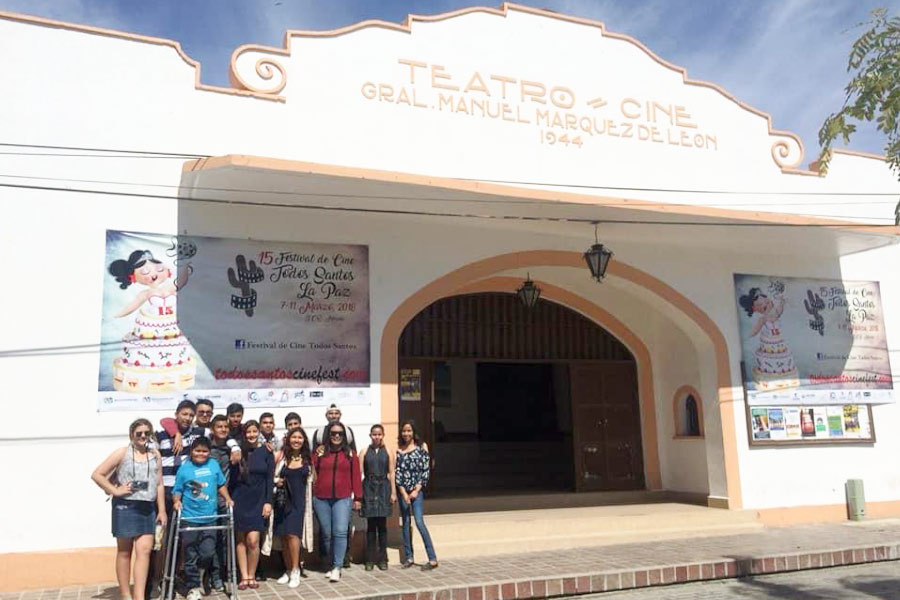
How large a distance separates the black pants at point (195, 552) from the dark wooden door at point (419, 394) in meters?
4.65

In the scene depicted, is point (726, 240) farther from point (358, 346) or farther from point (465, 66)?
point (358, 346)

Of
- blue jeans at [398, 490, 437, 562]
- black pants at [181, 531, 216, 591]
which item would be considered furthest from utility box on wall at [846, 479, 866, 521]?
black pants at [181, 531, 216, 591]

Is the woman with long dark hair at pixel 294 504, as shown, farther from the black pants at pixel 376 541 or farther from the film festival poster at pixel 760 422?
the film festival poster at pixel 760 422

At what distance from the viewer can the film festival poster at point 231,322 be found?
7625 millimetres

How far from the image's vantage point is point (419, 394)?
11.1 m

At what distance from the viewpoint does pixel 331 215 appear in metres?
8.58

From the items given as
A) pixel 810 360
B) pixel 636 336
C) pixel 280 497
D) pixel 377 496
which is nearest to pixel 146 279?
pixel 280 497

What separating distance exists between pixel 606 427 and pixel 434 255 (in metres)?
4.43

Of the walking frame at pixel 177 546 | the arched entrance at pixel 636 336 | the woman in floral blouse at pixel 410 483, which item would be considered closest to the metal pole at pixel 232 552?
the walking frame at pixel 177 546

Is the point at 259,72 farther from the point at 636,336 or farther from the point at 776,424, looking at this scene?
the point at 776,424

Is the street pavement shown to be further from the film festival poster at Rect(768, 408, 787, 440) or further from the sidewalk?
the film festival poster at Rect(768, 408, 787, 440)

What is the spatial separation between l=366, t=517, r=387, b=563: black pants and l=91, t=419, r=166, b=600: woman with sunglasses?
2.11 metres

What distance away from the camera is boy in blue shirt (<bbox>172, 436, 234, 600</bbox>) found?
21.2 feet

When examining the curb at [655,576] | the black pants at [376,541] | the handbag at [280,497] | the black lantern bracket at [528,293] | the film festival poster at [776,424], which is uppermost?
the black lantern bracket at [528,293]
